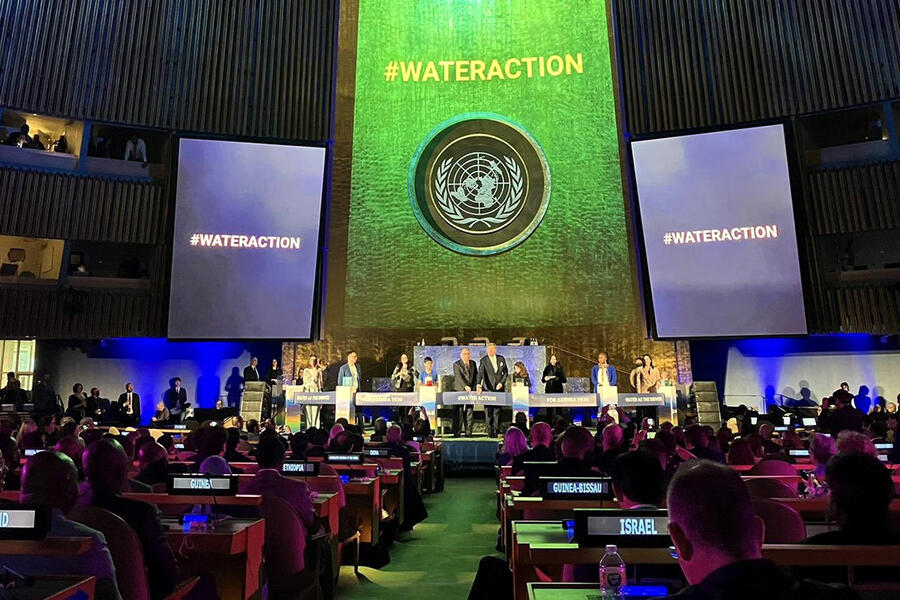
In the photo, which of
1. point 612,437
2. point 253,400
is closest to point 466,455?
point 253,400

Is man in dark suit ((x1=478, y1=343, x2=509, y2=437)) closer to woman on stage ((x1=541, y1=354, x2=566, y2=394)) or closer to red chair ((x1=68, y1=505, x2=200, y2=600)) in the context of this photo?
woman on stage ((x1=541, y1=354, x2=566, y2=394))

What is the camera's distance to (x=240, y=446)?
309 inches

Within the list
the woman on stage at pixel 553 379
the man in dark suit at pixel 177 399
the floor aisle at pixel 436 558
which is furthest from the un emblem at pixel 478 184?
the floor aisle at pixel 436 558

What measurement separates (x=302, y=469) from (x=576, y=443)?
197 centimetres

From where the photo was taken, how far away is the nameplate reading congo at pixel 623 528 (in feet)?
7.18

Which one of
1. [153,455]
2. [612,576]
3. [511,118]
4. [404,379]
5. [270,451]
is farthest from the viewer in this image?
[511,118]

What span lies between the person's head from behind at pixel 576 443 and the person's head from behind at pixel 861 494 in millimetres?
2068

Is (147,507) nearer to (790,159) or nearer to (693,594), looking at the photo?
(693,594)

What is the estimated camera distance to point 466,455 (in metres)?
12.0

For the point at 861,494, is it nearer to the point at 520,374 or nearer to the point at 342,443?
the point at 342,443

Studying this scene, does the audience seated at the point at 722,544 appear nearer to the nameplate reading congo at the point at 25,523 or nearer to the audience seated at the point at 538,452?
the nameplate reading congo at the point at 25,523

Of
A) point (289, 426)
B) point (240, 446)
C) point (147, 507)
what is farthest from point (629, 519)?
point (289, 426)

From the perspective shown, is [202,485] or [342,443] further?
[342,443]

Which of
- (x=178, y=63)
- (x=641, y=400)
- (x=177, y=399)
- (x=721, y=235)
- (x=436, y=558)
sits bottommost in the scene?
(x=436, y=558)
